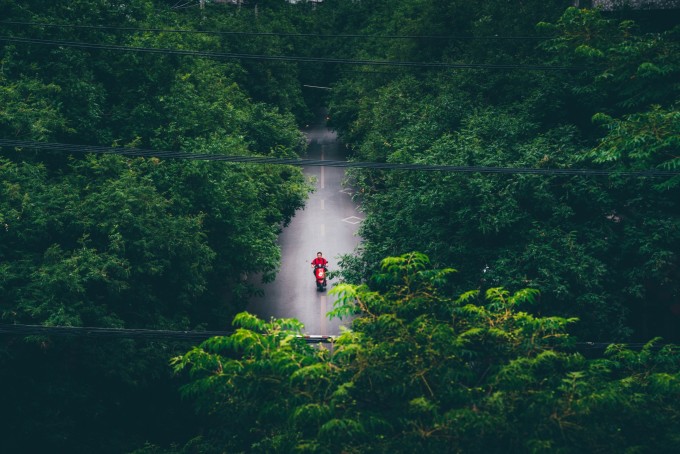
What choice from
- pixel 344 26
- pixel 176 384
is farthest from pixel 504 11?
pixel 344 26

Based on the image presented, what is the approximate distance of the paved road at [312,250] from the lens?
2445 cm

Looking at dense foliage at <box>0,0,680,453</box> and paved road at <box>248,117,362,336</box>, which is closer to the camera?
dense foliage at <box>0,0,680,453</box>

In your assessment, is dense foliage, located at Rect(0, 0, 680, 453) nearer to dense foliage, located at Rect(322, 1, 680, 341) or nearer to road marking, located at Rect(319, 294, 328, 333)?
dense foliage, located at Rect(322, 1, 680, 341)

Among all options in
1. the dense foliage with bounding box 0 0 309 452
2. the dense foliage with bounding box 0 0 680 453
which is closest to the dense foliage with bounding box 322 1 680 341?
the dense foliage with bounding box 0 0 680 453

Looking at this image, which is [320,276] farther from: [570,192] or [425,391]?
[425,391]

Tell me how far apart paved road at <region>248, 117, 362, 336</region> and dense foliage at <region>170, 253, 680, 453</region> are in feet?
31.0

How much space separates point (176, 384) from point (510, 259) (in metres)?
9.14

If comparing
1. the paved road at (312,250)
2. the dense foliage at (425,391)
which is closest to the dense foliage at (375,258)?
the dense foliage at (425,391)

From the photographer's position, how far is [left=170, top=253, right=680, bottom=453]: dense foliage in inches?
284

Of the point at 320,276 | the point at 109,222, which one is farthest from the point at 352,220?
the point at 109,222

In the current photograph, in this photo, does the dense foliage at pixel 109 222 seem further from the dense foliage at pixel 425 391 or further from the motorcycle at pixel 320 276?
the dense foliage at pixel 425 391

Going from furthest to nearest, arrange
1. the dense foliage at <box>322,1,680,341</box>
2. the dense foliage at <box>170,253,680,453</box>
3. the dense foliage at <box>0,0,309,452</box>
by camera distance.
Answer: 1. the dense foliage at <box>322,1,680,341</box>
2. the dense foliage at <box>0,0,309,452</box>
3. the dense foliage at <box>170,253,680,453</box>

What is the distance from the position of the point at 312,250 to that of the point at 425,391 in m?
22.4

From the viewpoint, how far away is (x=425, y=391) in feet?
25.6
